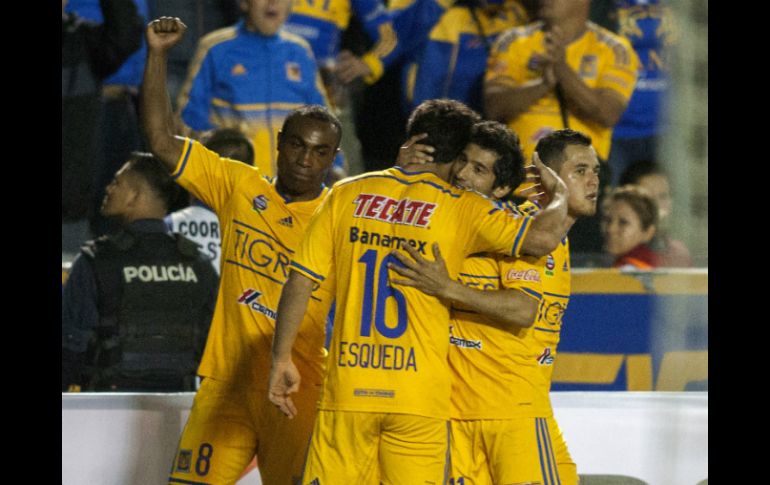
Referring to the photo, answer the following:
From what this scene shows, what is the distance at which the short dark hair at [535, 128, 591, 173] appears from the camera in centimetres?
461

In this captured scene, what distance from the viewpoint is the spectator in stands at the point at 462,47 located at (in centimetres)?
732

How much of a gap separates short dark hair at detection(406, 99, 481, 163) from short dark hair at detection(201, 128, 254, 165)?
2474mm

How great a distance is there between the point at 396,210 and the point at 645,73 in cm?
393

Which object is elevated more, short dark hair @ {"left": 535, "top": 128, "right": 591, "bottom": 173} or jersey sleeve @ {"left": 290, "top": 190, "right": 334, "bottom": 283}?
short dark hair @ {"left": 535, "top": 128, "right": 591, "bottom": 173}

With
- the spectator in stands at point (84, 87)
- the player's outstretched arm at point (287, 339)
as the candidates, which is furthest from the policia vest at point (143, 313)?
the player's outstretched arm at point (287, 339)

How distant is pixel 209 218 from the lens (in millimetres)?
6535

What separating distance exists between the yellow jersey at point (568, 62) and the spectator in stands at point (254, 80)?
3.72 ft

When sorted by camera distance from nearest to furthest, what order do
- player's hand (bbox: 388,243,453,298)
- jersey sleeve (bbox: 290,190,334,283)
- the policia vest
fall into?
player's hand (bbox: 388,243,453,298)
jersey sleeve (bbox: 290,190,334,283)
the policia vest

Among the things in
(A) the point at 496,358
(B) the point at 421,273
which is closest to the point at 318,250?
(B) the point at 421,273

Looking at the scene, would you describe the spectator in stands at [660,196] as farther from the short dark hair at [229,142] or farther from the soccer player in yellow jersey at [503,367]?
the soccer player in yellow jersey at [503,367]

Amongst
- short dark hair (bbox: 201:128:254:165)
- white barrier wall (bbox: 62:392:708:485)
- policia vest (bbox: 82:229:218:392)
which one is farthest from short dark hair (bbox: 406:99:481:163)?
short dark hair (bbox: 201:128:254:165)

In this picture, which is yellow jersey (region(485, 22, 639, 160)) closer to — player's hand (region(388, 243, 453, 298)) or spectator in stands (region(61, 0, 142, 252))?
spectator in stands (region(61, 0, 142, 252))

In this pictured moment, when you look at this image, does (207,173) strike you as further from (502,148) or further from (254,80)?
(254,80)
